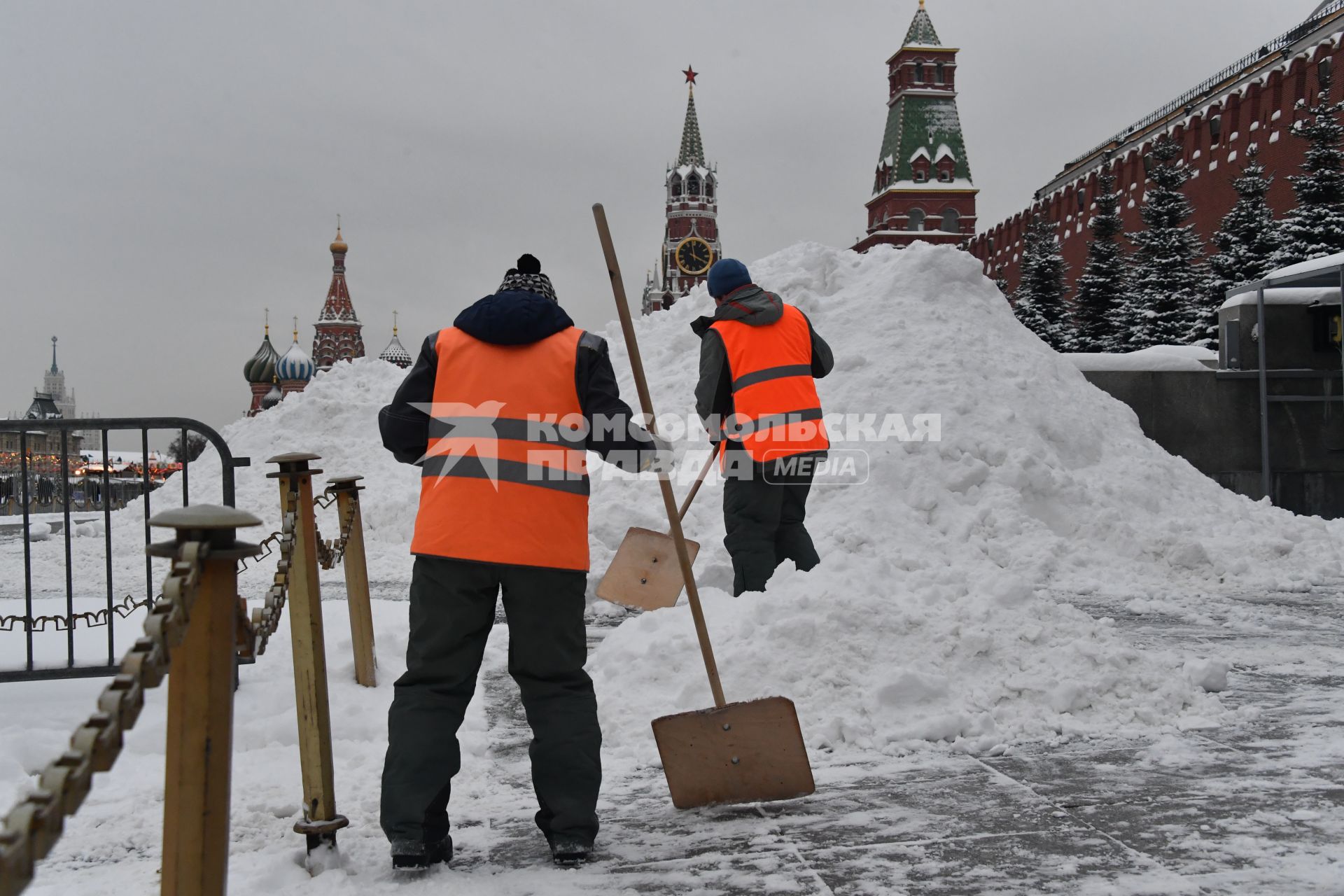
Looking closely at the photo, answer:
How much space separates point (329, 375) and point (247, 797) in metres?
11.2

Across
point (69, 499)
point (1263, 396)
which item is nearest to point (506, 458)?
point (69, 499)

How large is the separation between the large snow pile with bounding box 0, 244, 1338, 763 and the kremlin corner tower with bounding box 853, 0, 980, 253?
153 ft

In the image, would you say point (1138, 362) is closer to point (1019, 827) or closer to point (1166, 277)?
point (1019, 827)

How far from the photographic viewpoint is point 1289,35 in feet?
107

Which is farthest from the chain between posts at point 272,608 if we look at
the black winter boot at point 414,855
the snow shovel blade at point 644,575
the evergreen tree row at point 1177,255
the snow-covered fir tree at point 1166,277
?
the snow-covered fir tree at point 1166,277

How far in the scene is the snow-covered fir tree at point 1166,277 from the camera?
27828 millimetres

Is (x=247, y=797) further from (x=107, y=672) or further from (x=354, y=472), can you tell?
(x=354, y=472)

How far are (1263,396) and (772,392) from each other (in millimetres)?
8411

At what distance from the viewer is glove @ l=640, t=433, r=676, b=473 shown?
3.21 metres

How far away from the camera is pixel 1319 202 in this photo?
79.5ft

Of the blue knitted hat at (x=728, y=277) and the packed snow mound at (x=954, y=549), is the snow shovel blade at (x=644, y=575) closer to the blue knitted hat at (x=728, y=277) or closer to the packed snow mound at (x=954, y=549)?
the packed snow mound at (x=954, y=549)

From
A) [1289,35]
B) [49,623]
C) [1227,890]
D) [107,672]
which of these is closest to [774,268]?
[49,623]

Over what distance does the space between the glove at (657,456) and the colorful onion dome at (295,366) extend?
2294 inches

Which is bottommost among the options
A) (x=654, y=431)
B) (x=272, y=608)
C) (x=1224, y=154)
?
(x=272, y=608)
